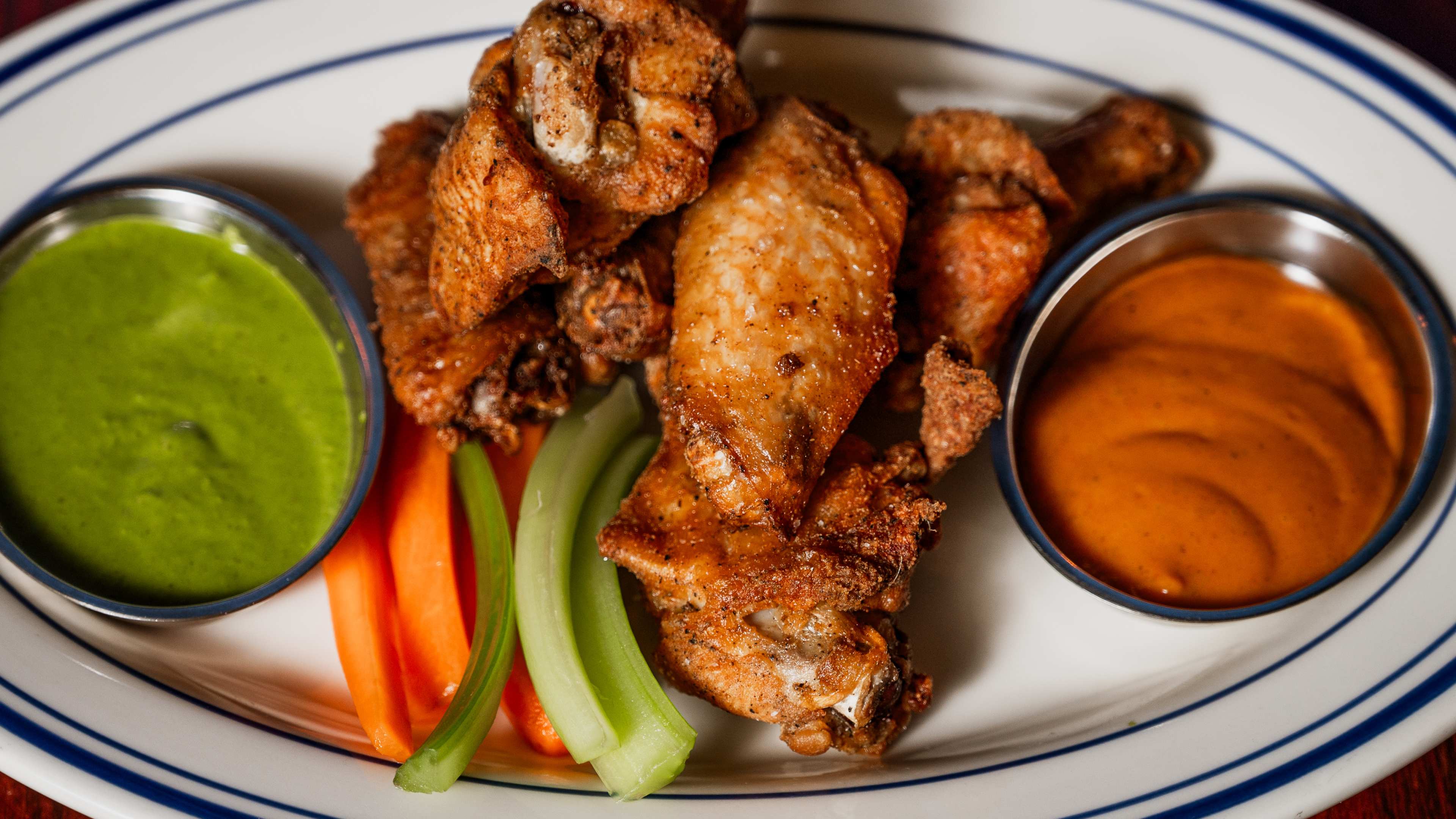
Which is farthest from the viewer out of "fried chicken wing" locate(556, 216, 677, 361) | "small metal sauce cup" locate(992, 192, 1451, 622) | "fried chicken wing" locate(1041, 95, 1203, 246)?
"fried chicken wing" locate(1041, 95, 1203, 246)

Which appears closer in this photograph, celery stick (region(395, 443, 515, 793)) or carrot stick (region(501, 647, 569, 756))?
celery stick (region(395, 443, 515, 793))

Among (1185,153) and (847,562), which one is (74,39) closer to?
(847,562)


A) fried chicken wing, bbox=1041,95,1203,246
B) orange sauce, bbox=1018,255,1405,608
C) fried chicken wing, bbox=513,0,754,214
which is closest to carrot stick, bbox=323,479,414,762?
fried chicken wing, bbox=513,0,754,214

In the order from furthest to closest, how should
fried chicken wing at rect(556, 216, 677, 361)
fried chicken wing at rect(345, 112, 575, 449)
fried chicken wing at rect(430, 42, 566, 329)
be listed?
fried chicken wing at rect(345, 112, 575, 449) → fried chicken wing at rect(556, 216, 677, 361) → fried chicken wing at rect(430, 42, 566, 329)

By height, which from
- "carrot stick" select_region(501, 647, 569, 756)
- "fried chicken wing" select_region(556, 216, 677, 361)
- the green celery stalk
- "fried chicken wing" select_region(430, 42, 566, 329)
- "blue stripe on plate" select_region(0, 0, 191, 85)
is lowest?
"carrot stick" select_region(501, 647, 569, 756)

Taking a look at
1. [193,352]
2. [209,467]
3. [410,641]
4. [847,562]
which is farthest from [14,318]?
[847,562]

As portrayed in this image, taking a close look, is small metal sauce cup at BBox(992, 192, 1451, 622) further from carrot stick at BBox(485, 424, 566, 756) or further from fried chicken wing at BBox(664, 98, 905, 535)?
carrot stick at BBox(485, 424, 566, 756)

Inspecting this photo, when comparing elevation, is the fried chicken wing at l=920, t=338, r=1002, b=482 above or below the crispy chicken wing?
below

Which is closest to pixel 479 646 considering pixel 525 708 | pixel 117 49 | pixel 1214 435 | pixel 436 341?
pixel 525 708
